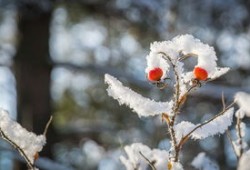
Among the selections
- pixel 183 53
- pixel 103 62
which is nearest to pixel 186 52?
pixel 183 53

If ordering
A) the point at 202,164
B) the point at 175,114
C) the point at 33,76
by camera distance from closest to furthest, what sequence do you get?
the point at 175,114 < the point at 202,164 < the point at 33,76

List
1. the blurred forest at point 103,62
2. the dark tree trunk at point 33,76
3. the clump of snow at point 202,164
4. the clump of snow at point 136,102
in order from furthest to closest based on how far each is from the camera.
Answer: the dark tree trunk at point 33,76, the blurred forest at point 103,62, the clump of snow at point 202,164, the clump of snow at point 136,102

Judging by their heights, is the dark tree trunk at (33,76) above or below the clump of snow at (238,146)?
above

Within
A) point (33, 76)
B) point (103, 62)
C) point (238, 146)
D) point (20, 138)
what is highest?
point (103, 62)

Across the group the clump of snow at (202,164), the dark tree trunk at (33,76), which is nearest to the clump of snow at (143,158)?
the clump of snow at (202,164)

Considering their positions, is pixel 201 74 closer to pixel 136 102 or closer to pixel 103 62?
pixel 136 102

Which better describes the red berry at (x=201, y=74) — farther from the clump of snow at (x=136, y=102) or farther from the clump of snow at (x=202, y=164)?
the clump of snow at (x=202, y=164)

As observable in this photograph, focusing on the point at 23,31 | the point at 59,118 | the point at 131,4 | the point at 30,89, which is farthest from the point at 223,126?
the point at 59,118
